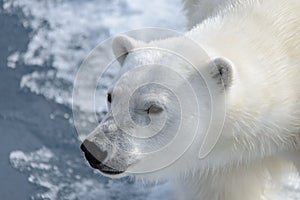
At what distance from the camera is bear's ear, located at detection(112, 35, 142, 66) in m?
2.98

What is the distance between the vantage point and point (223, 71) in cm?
279

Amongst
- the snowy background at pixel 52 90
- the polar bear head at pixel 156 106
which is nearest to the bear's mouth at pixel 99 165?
the polar bear head at pixel 156 106

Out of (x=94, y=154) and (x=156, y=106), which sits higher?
(x=156, y=106)

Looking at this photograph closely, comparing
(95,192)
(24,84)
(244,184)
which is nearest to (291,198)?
(244,184)

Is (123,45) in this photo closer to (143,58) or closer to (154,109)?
(143,58)

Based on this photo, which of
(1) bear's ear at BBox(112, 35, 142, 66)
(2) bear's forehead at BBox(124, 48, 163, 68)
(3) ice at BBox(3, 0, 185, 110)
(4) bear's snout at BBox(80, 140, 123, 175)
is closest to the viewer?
(4) bear's snout at BBox(80, 140, 123, 175)

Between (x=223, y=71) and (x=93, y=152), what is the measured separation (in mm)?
538

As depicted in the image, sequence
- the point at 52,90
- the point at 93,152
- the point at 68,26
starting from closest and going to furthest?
the point at 93,152
the point at 52,90
the point at 68,26

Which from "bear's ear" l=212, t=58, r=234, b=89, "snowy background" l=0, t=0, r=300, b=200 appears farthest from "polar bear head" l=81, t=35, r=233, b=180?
"snowy background" l=0, t=0, r=300, b=200

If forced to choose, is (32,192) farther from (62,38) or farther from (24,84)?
(62,38)

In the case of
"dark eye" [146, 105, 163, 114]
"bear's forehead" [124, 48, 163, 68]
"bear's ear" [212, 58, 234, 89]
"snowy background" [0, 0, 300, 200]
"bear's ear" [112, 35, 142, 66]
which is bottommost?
"dark eye" [146, 105, 163, 114]

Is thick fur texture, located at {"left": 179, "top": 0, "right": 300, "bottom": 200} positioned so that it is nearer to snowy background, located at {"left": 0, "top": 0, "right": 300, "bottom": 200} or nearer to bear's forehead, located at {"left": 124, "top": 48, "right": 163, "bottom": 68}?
bear's forehead, located at {"left": 124, "top": 48, "right": 163, "bottom": 68}

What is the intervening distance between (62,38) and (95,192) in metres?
1.53

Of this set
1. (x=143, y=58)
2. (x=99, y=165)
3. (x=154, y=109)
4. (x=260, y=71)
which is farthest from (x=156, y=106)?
(x=260, y=71)
